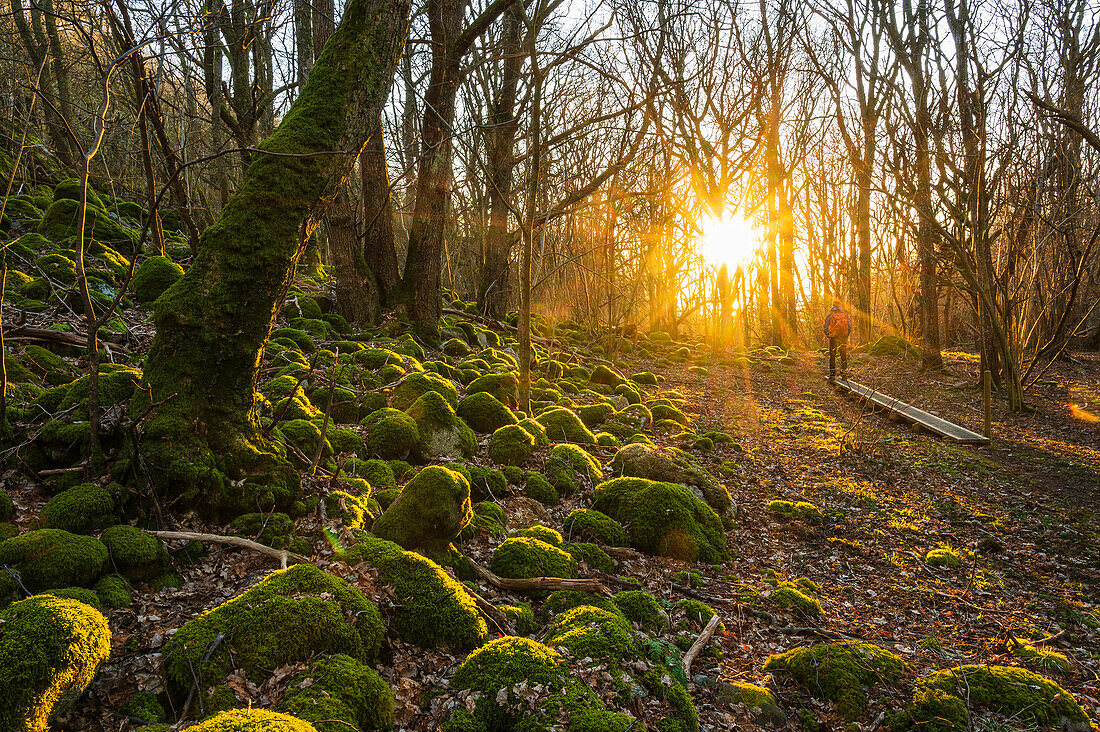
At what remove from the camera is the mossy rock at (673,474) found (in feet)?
20.7

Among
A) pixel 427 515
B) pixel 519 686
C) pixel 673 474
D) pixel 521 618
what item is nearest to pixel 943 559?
pixel 673 474

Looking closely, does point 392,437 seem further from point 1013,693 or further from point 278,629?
point 1013,693

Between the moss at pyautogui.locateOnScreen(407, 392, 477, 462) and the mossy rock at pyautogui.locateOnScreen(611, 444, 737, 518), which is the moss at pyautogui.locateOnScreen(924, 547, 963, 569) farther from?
the moss at pyautogui.locateOnScreen(407, 392, 477, 462)

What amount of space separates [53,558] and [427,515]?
1954mm

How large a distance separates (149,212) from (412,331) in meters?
6.47

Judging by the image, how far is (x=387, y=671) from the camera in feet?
9.11

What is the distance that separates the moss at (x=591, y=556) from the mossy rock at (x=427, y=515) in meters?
1.11

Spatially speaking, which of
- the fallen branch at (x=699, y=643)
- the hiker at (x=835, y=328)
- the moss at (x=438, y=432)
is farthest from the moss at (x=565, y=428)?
the hiker at (x=835, y=328)

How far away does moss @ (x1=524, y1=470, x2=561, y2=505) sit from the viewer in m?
5.57

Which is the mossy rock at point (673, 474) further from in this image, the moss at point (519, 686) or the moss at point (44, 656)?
the moss at point (44, 656)

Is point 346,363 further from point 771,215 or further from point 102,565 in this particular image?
point 771,215

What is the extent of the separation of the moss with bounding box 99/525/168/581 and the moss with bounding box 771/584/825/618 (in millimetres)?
4374

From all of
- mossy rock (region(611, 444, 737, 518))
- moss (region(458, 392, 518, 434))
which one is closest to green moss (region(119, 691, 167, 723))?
moss (region(458, 392, 518, 434))

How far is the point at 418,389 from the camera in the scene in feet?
21.8
